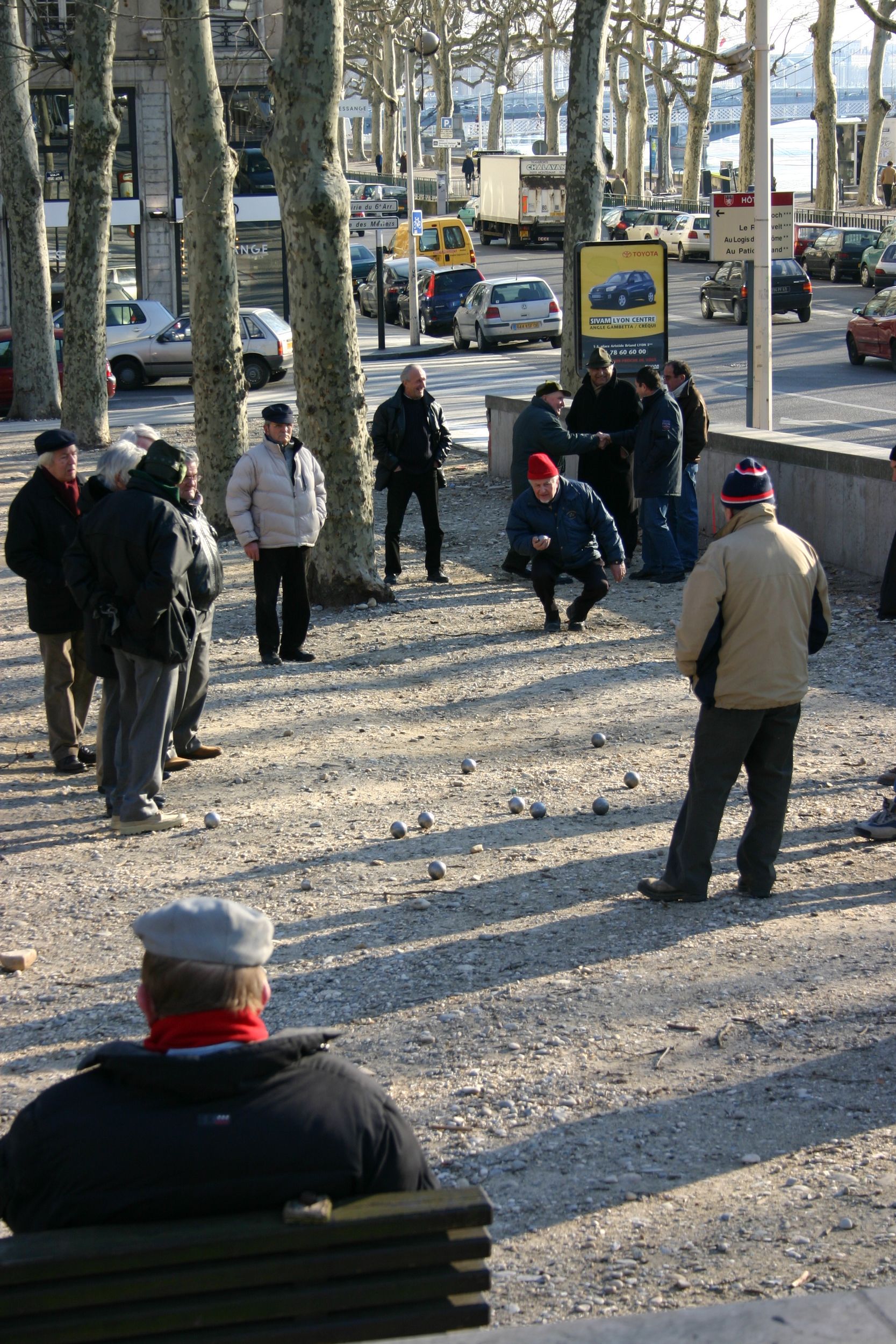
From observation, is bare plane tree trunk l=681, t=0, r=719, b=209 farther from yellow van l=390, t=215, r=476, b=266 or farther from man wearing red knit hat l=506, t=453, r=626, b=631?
man wearing red knit hat l=506, t=453, r=626, b=631

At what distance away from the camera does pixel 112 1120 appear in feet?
8.66

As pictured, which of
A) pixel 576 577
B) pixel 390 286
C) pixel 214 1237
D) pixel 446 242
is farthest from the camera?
pixel 446 242

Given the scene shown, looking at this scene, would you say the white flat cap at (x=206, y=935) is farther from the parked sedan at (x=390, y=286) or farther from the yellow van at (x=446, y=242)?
the yellow van at (x=446, y=242)

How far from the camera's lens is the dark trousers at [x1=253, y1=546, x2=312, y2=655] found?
10477 mm

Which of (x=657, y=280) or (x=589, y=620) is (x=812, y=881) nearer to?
(x=589, y=620)

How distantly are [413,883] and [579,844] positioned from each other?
2.93 feet

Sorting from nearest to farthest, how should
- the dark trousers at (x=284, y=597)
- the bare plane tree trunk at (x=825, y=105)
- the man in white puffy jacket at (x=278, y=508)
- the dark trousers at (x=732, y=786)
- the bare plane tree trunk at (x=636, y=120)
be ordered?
the dark trousers at (x=732, y=786) → the man in white puffy jacket at (x=278, y=508) → the dark trousers at (x=284, y=597) → the bare plane tree trunk at (x=825, y=105) → the bare plane tree trunk at (x=636, y=120)

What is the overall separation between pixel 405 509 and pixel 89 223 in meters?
11.3

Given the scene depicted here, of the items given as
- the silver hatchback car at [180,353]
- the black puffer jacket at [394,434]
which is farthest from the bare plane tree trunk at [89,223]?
the black puffer jacket at [394,434]

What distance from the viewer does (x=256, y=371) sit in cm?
3092

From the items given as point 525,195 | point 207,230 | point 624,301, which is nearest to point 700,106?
point 525,195

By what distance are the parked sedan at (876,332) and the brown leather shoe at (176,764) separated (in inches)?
927

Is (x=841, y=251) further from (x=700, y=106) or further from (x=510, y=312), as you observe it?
(x=700, y=106)

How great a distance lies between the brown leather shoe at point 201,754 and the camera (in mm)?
8727
